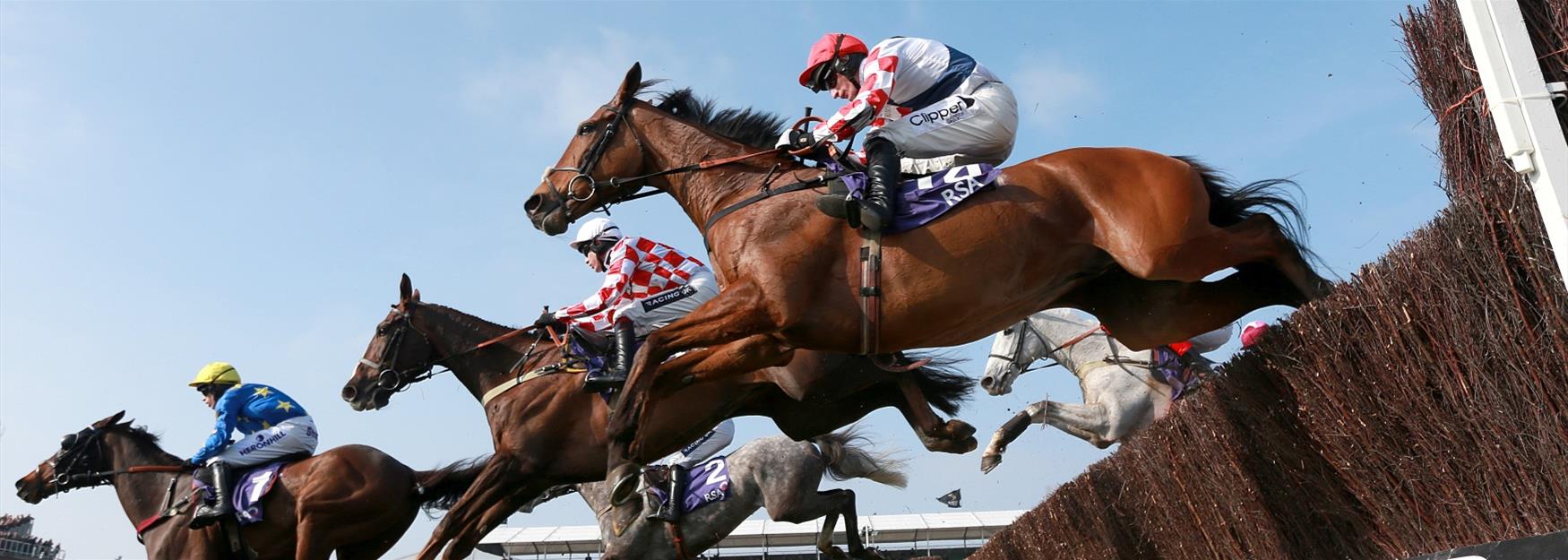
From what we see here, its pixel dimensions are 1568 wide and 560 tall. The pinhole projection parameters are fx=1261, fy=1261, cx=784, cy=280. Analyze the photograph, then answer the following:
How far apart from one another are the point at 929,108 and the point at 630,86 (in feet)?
5.46

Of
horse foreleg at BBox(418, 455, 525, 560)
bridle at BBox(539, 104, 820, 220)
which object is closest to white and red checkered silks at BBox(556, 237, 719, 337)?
horse foreleg at BBox(418, 455, 525, 560)

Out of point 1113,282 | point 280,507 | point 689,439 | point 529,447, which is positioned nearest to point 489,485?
point 529,447

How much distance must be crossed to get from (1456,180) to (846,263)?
223 centimetres

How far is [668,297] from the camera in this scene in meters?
7.53

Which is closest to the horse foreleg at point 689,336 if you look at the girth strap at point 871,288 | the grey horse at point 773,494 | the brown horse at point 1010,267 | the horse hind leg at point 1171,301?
the brown horse at point 1010,267

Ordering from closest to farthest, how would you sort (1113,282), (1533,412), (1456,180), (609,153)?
1. (1533,412)
2. (1456,180)
3. (1113,282)
4. (609,153)

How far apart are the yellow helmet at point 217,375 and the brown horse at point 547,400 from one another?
1.32 metres

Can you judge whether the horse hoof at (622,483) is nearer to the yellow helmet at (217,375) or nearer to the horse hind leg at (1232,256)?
the horse hind leg at (1232,256)

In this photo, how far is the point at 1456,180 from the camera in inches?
121

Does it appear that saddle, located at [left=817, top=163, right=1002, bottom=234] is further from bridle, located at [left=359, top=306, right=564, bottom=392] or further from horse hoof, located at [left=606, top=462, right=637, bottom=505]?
bridle, located at [left=359, top=306, right=564, bottom=392]

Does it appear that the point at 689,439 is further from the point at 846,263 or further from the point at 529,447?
the point at 846,263

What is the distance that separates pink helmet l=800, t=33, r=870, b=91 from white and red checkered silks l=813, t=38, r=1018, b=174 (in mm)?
136

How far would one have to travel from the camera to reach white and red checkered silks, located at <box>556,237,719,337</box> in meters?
7.45

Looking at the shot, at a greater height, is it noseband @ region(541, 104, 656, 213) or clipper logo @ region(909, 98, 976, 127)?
noseband @ region(541, 104, 656, 213)
